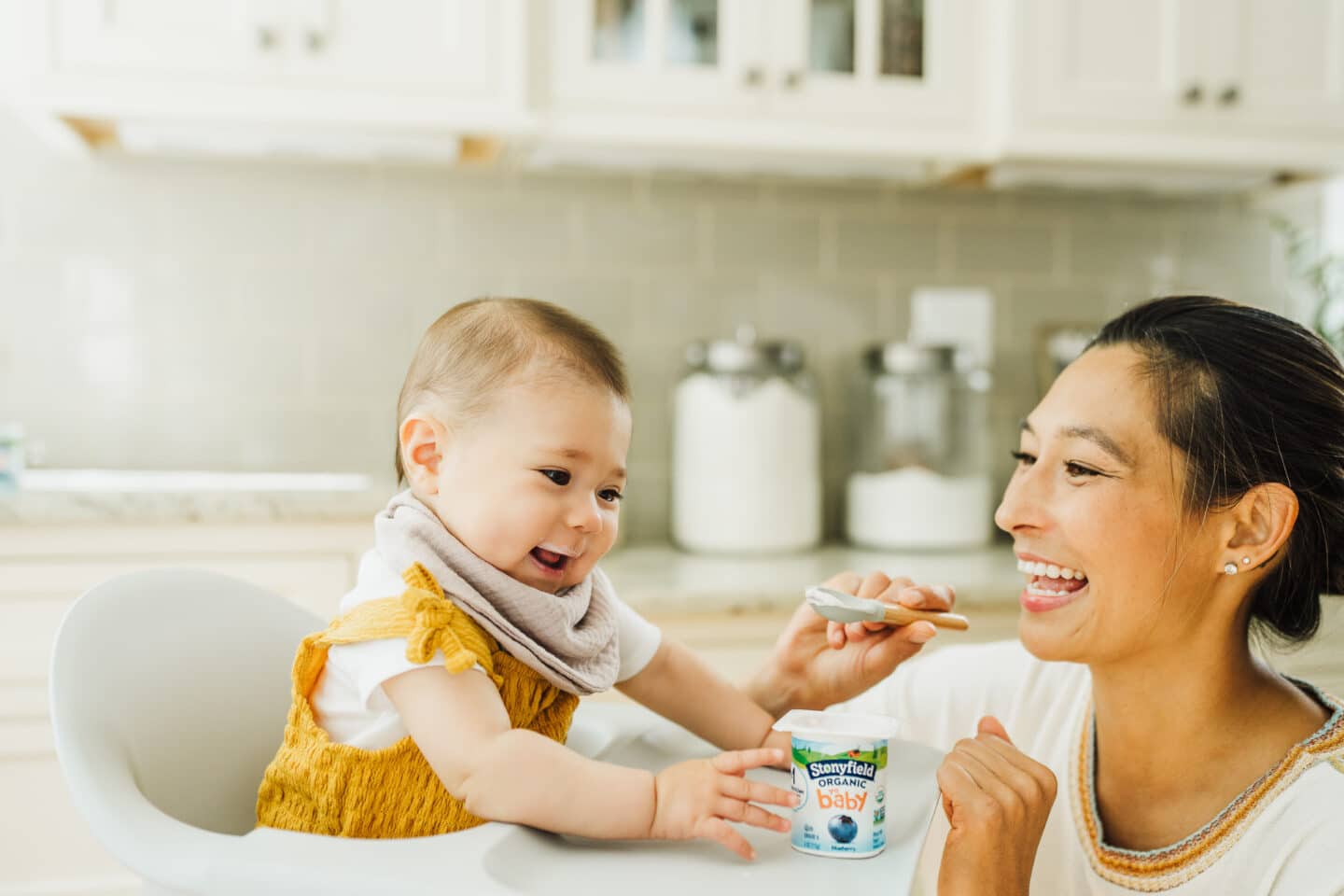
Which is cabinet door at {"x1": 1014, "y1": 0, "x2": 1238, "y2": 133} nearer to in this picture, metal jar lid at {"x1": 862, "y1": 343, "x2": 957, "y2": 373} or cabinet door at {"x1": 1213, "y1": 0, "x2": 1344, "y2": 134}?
cabinet door at {"x1": 1213, "y1": 0, "x2": 1344, "y2": 134}

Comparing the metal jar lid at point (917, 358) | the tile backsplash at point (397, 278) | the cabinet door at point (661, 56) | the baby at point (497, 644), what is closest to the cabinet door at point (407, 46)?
the cabinet door at point (661, 56)

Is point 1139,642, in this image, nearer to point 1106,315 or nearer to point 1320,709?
point 1320,709

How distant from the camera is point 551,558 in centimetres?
102

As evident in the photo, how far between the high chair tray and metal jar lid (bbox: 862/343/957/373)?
1.68m

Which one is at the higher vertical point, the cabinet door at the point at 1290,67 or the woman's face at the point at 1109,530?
the cabinet door at the point at 1290,67

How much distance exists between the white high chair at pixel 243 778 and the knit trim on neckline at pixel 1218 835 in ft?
0.89

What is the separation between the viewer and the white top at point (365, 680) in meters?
0.88

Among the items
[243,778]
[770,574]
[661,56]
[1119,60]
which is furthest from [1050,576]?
[1119,60]

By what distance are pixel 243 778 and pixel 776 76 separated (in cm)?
169

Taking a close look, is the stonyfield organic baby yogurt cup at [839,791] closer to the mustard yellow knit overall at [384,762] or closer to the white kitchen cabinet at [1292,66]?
the mustard yellow knit overall at [384,762]

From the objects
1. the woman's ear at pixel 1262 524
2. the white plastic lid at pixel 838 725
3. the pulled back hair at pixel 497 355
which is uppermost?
the pulled back hair at pixel 497 355

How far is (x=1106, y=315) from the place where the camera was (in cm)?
290

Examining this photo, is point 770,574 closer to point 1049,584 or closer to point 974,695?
point 974,695

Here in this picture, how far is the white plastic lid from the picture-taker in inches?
32.3
